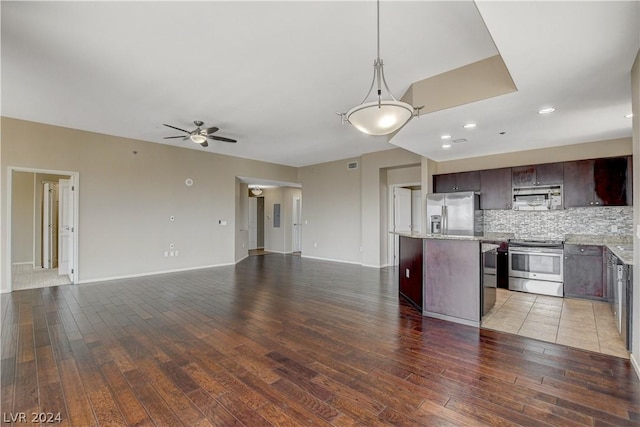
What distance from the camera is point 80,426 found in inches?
71.4

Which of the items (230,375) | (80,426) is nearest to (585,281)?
(230,375)

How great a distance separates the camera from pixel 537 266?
4.98 m

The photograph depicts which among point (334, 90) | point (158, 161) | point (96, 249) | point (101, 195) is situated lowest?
point (96, 249)

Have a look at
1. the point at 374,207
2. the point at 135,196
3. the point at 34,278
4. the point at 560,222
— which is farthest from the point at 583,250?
the point at 34,278

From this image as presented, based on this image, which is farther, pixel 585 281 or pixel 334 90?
pixel 585 281

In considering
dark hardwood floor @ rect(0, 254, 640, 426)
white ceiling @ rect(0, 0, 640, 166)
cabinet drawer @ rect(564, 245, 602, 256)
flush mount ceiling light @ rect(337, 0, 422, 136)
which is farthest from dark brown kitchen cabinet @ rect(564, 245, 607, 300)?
flush mount ceiling light @ rect(337, 0, 422, 136)

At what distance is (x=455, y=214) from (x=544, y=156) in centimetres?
184

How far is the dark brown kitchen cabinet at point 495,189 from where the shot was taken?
5641 millimetres

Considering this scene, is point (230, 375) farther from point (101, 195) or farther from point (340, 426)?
point (101, 195)

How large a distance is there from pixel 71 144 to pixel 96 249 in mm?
2070

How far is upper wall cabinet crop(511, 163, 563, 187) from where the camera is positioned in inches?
202

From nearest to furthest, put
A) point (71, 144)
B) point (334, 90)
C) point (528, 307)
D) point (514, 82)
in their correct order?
point (514, 82), point (334, 90), point (528, 307), point (71, 144)

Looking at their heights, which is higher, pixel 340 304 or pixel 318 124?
pixel 318 124

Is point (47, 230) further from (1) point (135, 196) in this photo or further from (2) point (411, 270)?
(2) point (411, 270)
